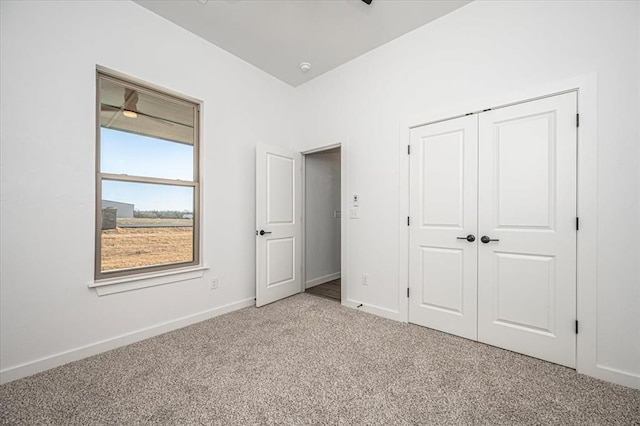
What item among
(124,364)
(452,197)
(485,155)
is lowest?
(124,364)

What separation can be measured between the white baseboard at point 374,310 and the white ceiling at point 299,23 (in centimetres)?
296

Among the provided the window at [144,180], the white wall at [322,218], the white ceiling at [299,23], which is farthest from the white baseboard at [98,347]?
the white ceiling at [299,23]

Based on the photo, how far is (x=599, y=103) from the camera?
1.85 meters

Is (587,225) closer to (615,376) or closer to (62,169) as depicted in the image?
(615,376)

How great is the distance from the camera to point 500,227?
88.7 inches

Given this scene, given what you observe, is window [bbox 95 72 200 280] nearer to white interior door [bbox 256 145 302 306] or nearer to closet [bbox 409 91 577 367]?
white interior door [bbox 256 145 302 306]

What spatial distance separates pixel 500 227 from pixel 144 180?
128 inches

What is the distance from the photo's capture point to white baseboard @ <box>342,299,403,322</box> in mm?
2855

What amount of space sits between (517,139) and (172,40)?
3325mm

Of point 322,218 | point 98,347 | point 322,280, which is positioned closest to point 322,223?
point 322,218

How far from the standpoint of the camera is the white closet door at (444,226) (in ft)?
7.88

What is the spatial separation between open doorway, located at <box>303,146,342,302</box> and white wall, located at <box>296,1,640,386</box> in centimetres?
68

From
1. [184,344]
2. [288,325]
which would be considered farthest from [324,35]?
[184,344]

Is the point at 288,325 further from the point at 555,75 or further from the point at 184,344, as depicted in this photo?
the point at 555,75
